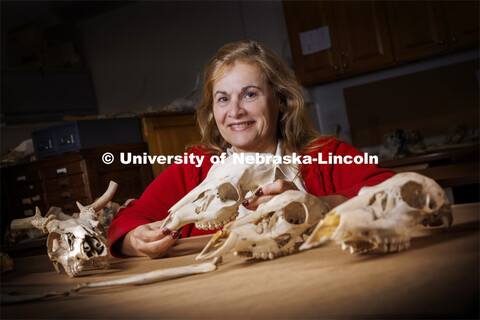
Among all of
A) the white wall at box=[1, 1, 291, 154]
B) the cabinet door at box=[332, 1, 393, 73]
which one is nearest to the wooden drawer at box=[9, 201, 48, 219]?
the white wall at box=[1, 1, 291, 154]

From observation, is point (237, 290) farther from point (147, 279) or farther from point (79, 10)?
point (79, 10)

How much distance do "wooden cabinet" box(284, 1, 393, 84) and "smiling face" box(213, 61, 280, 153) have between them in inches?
96.1

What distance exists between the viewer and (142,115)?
3967 mm

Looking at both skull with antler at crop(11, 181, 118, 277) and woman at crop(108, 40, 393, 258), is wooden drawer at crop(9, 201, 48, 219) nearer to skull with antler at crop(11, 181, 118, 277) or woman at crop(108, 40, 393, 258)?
woman at crop(108, 40, 393, 258)

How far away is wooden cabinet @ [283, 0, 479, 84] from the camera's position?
136 inches

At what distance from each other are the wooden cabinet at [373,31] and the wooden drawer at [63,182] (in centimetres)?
194

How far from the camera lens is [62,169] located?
3744 millimetres

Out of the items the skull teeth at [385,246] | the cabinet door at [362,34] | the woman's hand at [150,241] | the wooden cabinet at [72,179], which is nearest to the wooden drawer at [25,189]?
the wooden cabinet at [72,179]

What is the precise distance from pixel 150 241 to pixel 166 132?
3.10m

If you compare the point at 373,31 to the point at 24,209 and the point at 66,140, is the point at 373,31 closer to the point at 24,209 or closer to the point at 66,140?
the point at 66,140

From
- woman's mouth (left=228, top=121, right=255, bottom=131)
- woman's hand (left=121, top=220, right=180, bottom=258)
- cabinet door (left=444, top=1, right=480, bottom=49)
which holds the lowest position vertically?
woman's hand (left=121, top=220, right=180, bottom=258)

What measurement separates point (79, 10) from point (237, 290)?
17.8ft

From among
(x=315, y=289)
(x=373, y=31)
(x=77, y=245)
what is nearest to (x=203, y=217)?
(x=77, y=245)

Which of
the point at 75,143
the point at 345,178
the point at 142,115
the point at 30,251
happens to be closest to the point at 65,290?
the point at 345,178
